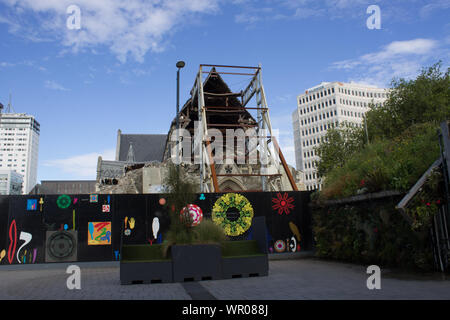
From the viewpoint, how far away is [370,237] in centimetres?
1124

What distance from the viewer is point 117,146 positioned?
53188 mm

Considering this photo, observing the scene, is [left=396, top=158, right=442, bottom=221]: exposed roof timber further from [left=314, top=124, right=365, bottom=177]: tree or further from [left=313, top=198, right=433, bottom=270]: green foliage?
[left=314, top=124, right=365, bottom=177]: tree

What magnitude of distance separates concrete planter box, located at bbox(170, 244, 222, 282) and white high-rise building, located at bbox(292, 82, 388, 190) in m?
98.0

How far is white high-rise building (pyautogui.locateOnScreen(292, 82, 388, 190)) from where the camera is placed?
10644 cm

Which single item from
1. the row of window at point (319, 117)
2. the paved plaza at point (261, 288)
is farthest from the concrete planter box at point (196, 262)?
the row of window at point (319, 117)

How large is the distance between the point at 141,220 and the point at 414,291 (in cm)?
1003

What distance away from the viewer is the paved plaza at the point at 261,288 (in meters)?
6.73

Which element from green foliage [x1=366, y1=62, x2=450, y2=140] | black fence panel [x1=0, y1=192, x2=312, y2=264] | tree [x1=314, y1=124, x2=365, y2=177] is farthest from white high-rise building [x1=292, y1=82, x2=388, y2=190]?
black fence panel [x1=0, y1=192, x2=312, y2=264]

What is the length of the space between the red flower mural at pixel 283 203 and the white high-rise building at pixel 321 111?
9166cm

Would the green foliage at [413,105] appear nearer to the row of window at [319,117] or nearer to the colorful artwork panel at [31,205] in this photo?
the colorful artwork panel at [31,205]

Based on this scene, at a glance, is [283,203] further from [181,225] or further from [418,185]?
[418,185]
